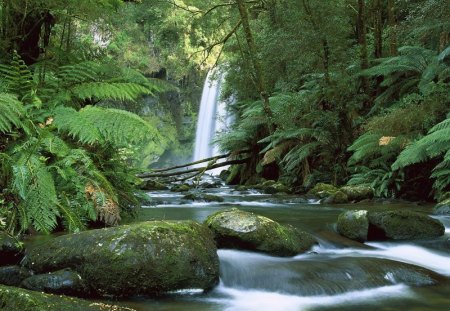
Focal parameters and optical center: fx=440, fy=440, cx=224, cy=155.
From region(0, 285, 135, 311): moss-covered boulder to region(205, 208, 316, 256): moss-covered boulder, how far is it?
1768 mm

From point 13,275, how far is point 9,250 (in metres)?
0.19

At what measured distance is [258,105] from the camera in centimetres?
1262

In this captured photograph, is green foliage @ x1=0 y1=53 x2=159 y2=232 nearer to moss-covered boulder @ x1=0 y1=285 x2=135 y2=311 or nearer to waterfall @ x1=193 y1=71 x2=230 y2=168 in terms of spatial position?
moss-covered boulder @ x1=0 y1=285 x2=135 y2=311

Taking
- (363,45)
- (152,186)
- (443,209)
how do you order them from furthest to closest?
(152,186), (363,45), (443,209)

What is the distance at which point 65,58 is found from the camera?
15.8ft

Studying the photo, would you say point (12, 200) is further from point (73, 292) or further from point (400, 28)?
point (400, 28)

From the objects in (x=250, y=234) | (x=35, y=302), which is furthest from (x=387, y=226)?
(x=35, y=302)

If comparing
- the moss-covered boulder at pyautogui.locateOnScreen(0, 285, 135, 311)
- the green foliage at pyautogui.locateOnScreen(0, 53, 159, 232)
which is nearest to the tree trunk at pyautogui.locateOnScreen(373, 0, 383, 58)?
the green foliage at pyautogui.locateOnScreen(0, 53, 159, 232)

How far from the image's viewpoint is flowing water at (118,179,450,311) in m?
3.18

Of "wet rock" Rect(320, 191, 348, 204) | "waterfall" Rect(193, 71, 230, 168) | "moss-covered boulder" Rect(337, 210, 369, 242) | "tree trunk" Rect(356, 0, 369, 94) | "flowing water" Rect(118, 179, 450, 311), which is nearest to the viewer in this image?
"flowing water" Rect(118, 179, 450, 311)

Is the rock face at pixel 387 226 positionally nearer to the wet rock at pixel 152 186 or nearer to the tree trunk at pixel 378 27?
the tree trunk at pixel 378 27

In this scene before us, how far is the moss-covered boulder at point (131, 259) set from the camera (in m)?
2.98

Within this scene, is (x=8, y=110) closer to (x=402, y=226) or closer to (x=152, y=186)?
(x=402, y=226)

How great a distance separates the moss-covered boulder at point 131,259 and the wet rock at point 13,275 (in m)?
0.06
